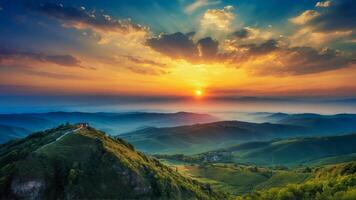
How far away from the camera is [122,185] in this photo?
91188 mm

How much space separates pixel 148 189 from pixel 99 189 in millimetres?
15489

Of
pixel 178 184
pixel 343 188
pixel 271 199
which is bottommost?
pixel 178 184

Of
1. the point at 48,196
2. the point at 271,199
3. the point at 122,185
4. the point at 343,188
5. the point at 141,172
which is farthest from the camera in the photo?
the point at 141,172

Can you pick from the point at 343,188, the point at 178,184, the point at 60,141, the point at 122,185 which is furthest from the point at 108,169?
the point at 343,188

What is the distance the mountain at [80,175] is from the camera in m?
82.9

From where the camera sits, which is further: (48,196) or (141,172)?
(141,172)

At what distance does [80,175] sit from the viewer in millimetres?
88625

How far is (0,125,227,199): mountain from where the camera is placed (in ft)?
272

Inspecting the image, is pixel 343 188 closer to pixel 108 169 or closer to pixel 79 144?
pixel 108 169

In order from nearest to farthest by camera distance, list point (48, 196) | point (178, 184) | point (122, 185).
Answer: point (48, 196), point (122, 185), point (178, 184)

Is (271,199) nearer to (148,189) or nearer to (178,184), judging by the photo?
(148,189)

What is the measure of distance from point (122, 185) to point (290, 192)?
48590 mm

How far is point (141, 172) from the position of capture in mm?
102125

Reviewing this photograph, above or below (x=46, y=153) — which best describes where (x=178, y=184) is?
below
